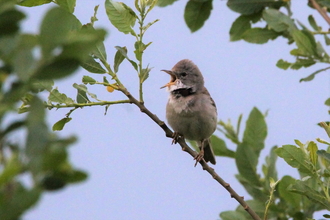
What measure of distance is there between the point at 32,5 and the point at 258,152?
2071mm

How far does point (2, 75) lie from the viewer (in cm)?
75

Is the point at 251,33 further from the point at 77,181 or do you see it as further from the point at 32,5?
the point at 77,181

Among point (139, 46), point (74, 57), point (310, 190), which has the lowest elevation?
point (310, 190)

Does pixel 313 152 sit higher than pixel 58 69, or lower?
lower

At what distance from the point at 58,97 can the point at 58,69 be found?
2.04 metres

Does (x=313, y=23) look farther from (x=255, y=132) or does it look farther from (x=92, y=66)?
(x=92, y=66)

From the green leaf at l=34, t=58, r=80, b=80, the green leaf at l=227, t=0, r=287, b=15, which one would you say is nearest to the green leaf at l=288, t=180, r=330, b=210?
the green leaf at l=227, t=0, r=287, b=15

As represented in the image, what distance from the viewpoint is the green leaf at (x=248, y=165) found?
148 inches

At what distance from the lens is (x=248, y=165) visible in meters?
3.75

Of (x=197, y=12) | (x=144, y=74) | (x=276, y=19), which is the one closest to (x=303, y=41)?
(x=276, y=19)

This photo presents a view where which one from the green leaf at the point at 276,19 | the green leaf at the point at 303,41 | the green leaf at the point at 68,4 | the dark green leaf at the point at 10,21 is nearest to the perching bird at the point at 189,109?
the green leaf at the point at 276,19

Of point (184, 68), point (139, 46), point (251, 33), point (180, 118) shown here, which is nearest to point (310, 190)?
point (139, 46)

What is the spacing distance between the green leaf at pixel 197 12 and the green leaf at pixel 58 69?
137 inches

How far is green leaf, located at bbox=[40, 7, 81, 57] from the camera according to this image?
728 mm
